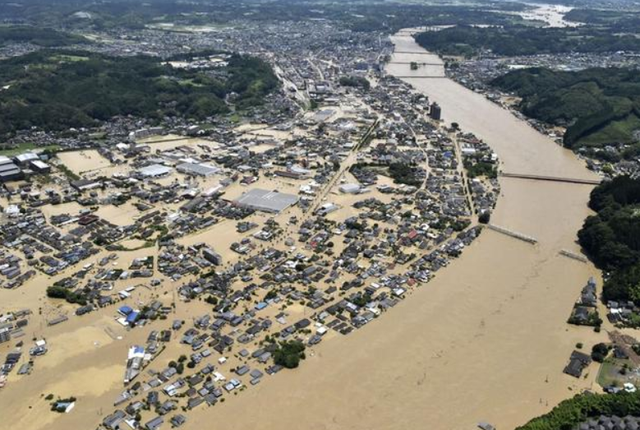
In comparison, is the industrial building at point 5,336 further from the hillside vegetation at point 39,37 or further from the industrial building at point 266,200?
the hillside vegetation at point 39,37

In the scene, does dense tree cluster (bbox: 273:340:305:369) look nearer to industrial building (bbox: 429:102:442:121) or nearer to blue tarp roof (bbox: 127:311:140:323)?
blue tarp roof (bbox: 127:311:140:323)

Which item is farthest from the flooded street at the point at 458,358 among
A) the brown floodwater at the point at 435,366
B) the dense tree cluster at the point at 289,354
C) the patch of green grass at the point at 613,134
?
the patch of green grass at the point at 613,134

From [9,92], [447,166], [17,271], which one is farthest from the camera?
[9,92]

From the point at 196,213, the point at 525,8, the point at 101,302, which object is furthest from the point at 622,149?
the point at 525,8

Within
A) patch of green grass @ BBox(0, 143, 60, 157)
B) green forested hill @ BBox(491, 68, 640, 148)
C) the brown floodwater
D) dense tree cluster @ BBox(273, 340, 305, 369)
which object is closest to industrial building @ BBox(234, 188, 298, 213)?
the brown floodwater

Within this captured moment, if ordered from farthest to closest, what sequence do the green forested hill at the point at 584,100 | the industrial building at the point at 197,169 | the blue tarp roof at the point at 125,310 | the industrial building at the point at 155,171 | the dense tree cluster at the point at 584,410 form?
the green forested hill at the point at 584,100
the industrial building at the point at 197,169
the industrial building at the point at 155,171
the blue tarp roof at the point at 125,310
the dense tree cluster at the point at 584,410

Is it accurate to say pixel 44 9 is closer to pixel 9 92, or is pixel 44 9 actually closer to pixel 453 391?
pixel 9 92

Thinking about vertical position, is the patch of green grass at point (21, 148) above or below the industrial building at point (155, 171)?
below
